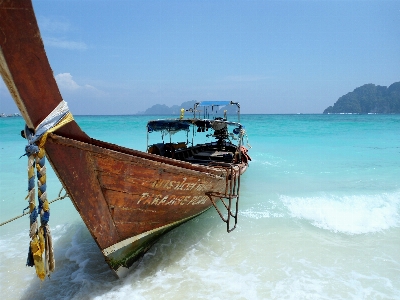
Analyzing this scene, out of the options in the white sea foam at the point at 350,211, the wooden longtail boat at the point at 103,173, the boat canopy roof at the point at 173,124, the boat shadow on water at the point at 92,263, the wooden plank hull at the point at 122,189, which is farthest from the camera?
the boat canopy roof at the point at 173,124

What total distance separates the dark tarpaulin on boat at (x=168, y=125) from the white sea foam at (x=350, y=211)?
4290 millimetres

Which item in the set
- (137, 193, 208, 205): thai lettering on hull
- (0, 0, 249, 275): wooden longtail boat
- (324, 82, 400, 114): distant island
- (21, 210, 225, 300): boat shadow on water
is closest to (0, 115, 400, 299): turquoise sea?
(21, 210, 225, 300): boat shadow on water

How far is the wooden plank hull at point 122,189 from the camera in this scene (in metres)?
3.26

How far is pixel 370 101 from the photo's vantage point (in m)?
170

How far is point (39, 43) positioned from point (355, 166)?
53.4ft

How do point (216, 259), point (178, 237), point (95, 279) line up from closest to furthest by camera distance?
1. point (95, 279)
2. point (216, 259)
3. point (178, 237)

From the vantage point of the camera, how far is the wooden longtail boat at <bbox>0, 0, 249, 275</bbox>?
7.95ft

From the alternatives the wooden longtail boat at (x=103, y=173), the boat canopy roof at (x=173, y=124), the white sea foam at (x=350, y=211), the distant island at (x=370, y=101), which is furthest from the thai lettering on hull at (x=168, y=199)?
the distant island at (x=370, y=101)

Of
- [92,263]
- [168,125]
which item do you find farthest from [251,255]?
[168,125]

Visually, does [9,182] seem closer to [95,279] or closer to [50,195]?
[50,195]

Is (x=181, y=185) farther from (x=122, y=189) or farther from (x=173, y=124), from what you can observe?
(x=173, y=124)

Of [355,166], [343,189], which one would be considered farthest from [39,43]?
[355,166]

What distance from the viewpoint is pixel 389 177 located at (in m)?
12.3

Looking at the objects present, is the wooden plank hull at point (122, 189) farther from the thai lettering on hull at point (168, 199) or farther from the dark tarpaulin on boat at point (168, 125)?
the dark tarpaulin on boat at point (168, 125)
